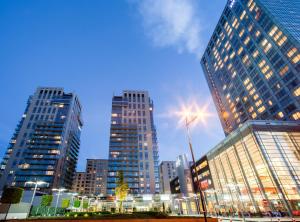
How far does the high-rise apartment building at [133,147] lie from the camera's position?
317ft

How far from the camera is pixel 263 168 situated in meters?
40.8

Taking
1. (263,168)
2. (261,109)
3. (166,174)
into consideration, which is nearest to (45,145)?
(166,174)

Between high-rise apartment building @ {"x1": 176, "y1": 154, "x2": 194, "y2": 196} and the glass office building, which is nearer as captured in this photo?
the glass office building

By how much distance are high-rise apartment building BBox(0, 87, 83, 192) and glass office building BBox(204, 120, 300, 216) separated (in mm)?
101975

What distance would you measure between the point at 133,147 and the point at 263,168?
77.0 metres

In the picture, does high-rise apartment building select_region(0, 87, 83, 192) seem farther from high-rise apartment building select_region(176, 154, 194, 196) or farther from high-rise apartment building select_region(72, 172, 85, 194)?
high-rise apartment building select_region(176, 154, 194, 196)

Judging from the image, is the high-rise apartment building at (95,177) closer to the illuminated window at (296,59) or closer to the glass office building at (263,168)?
the glass office building at (263,168)

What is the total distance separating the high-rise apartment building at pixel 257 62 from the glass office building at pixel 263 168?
21927mm

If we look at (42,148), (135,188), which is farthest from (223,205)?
(42,148)

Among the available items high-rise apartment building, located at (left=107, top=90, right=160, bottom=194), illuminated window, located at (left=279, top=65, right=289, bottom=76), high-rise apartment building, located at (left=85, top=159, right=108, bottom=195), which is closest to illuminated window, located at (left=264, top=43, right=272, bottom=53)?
illuminated window, located at (left=279, top=65, right=289, bottom=76)

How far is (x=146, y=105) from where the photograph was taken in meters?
127

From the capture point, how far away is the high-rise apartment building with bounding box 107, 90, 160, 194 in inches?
3802

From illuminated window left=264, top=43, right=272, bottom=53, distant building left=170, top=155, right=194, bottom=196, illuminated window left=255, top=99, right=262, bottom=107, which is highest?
illuminated window left=264, top=43, right=272, bottom=53

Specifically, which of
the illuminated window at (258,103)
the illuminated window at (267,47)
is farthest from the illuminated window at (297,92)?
the illuminated window at (267,47)
